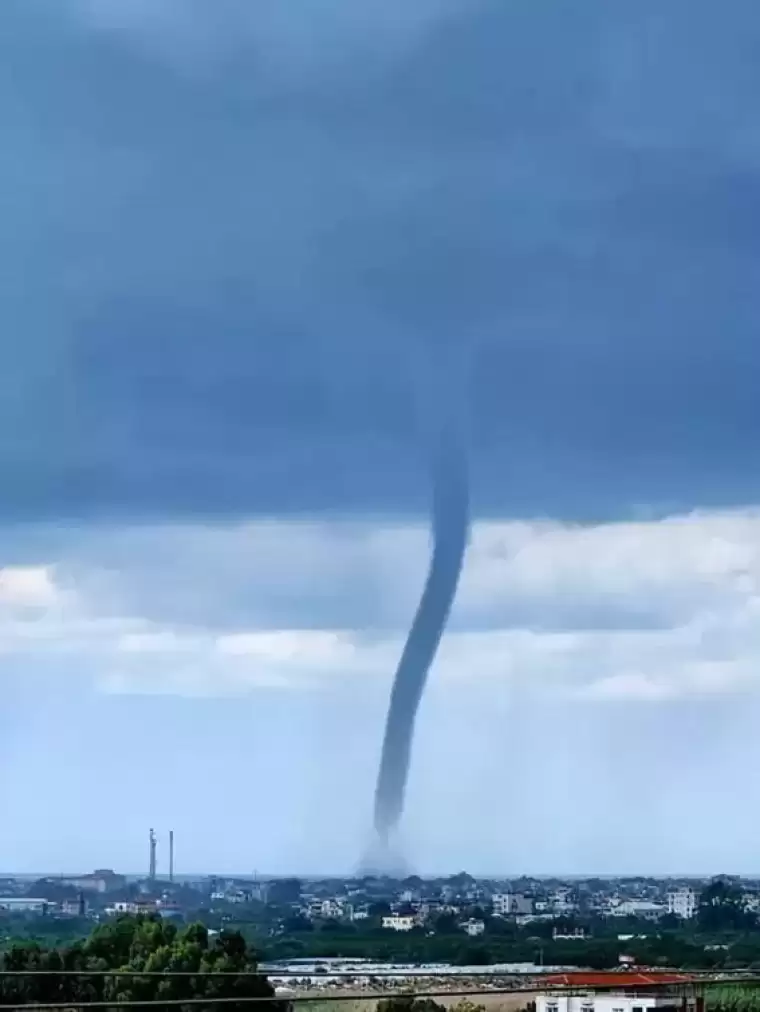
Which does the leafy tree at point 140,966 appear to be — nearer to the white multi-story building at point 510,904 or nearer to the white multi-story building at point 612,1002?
the white multi-story building at point 612,1002

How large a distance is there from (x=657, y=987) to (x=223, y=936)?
640 centimetres

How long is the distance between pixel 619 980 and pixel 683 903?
21.6 metres

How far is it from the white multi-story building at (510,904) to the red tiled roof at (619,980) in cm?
1653

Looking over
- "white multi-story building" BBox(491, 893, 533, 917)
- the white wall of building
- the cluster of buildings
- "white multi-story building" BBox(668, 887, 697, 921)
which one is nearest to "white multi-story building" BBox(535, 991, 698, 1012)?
the white wall of building

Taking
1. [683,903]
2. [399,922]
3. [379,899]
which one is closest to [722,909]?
[683,903]

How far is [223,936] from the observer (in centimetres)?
1367

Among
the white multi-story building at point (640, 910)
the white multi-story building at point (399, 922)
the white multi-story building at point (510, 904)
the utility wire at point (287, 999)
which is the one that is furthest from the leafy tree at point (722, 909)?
the utility wire at point (287, 999)

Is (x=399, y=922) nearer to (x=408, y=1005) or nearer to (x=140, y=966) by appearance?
(x=140, y=966)

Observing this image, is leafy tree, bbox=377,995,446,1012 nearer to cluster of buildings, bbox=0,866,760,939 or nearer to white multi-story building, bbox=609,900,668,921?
cluster of buildings, bbox=0,866,760,939

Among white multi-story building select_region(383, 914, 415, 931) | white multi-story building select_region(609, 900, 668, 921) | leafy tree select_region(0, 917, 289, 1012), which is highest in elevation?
leafy tree select_region(0, 917, 289, 1012)

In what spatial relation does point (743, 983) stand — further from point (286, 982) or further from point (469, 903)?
point (469, 903)

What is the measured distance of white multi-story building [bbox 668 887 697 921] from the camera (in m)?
26.5

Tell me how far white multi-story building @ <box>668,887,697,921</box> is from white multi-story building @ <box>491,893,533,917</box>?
2.69 metres

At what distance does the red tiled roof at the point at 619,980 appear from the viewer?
816cm
